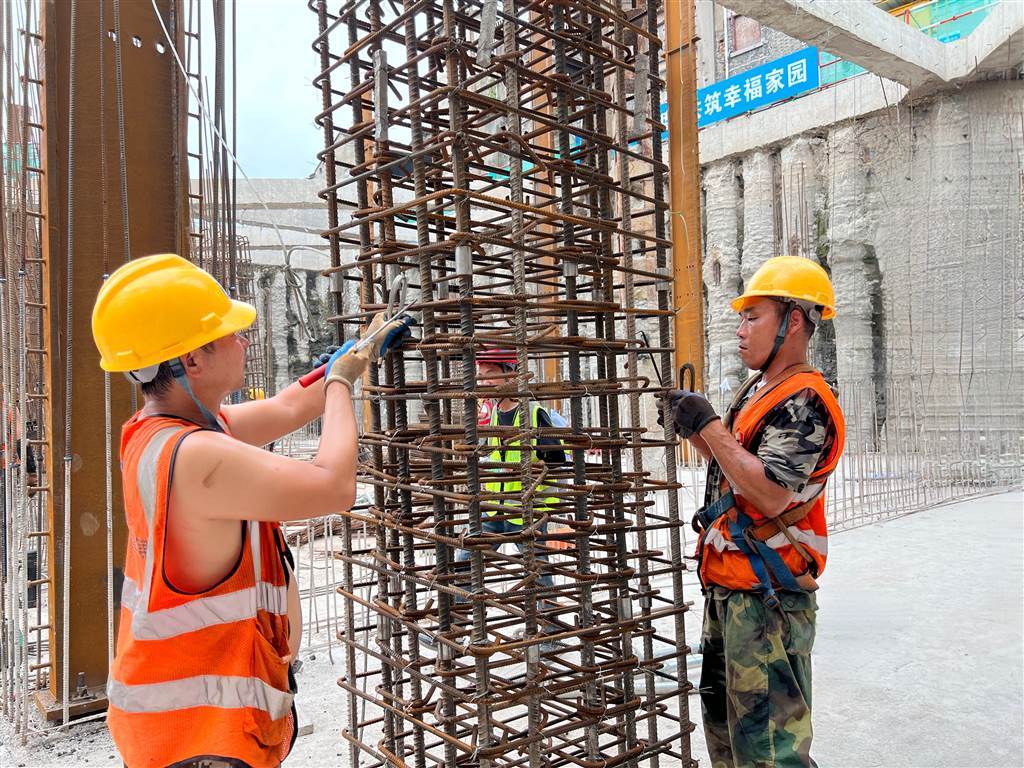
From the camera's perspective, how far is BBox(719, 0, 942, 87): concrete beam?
898 centimetres

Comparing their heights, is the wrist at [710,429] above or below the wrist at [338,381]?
below

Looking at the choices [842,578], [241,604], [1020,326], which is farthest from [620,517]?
[1020,326]

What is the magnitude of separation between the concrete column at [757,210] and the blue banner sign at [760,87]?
4.17ft

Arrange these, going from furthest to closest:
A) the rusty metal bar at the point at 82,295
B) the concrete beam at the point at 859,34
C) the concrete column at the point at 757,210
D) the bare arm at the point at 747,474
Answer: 1. the concrete column at the point at 757,210
2. the concrete beam at the point at 859,34
3. the rusty metal bar at the point at 82,295
4. the bare arm at the point at 747,474

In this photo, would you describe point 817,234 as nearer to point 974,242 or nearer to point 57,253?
point 974,242

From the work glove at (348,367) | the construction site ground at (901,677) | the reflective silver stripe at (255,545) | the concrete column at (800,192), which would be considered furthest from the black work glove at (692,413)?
the concrete column at (800,192)

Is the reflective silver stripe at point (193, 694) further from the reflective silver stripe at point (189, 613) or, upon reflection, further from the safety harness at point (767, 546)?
the safety harness at point (767, 546)

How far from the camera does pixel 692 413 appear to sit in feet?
8.51

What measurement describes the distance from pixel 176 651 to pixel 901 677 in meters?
4.35

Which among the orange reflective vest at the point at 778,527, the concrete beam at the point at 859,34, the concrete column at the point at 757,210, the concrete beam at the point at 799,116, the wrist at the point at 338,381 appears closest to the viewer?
the wrist at the point at 338,381

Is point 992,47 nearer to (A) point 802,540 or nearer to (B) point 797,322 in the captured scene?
(B) point 797,322

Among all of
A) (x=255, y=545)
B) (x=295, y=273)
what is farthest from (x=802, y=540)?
(x=295, y=273)

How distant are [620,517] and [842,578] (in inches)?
203

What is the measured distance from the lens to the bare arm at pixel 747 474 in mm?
2457
